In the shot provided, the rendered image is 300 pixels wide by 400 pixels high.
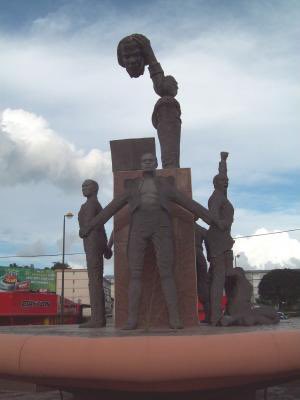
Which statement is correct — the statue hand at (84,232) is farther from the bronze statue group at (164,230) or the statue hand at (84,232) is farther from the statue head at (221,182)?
the statue head at (221,182)

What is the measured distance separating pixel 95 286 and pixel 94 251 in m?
0.50

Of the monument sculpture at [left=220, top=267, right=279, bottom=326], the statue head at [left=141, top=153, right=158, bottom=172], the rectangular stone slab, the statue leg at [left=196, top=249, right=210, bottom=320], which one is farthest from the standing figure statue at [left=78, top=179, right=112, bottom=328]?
the monument sculpture at [left=220, top=267, right=279, bottom=326]

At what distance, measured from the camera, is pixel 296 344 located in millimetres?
4566

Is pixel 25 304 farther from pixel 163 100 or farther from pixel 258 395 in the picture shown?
pixel 163 100

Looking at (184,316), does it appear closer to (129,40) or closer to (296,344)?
(296,344)

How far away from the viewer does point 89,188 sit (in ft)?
23.0

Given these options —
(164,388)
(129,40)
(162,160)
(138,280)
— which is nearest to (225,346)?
(164,388)

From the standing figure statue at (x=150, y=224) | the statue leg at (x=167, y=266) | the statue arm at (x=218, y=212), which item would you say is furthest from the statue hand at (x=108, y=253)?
the statue arm at (x=218, y=212)

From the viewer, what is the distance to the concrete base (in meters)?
4.93

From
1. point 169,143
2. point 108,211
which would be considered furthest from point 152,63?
point 108,211

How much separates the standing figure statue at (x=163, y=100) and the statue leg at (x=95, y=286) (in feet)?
6.85

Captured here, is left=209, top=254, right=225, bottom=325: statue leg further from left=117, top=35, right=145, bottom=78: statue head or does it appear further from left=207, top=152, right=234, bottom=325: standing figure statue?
left=117, top=35, right=145, bottom=78: statue head

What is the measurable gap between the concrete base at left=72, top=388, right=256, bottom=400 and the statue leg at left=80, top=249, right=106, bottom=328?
134 cm

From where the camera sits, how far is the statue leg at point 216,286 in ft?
21.6
